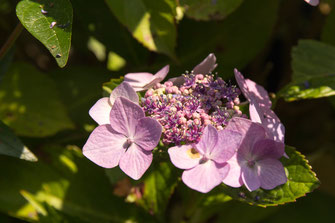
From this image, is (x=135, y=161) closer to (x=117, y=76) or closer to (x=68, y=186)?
(x=68, y=186)

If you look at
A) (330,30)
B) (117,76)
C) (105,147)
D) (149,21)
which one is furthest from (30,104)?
(330,30)

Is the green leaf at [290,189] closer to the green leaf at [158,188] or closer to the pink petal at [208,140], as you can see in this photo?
the pink petal at [208,140]

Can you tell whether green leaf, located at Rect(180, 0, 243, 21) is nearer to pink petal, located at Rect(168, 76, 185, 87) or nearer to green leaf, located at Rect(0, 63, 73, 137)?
pink petal, located at Rect(168, 76, 185, 87)

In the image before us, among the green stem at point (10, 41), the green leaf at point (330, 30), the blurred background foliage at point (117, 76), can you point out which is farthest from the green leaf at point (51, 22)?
the green leaf at point (330, 30)

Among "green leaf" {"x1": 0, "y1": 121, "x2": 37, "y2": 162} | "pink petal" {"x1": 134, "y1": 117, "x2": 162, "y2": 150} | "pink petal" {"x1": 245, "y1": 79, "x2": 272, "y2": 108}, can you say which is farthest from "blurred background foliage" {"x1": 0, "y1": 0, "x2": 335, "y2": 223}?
"pink petal" {"x1": 134, "y1": 117, "x2": 162, "y2": 150}

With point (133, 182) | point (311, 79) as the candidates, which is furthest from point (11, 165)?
point (311, 79)

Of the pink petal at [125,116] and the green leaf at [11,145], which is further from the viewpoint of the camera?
the green leaf at [11,145]
